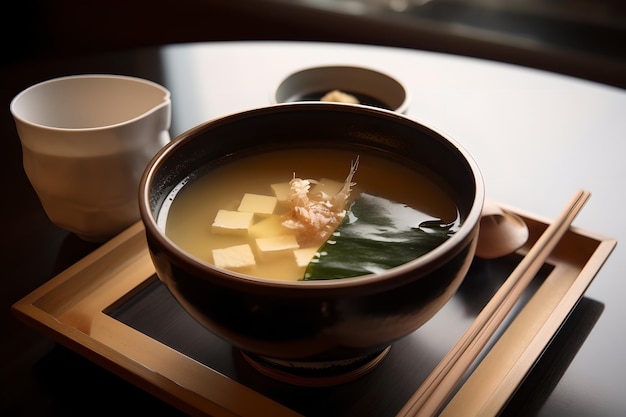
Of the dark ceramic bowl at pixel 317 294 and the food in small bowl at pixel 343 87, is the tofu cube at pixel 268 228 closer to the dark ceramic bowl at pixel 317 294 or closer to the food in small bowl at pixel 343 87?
the dark ceramic bowl at pixel 317 294

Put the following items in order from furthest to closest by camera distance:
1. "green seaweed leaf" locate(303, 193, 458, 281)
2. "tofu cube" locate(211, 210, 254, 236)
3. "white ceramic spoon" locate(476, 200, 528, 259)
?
1. "white ceramic spoon" locate(476, 200, 528, 259)
2. "tofu cube" locate(211, 210, 254, 236)
3. "green seaweed leaf" locate(303, 193, 458, 281)

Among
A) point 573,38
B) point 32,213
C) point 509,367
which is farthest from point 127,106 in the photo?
point 573,38

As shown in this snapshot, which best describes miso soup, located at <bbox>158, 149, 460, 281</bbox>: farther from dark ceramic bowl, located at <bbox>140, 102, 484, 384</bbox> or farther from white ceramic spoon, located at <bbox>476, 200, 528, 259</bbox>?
white ceramic spoon, located at <bbox>476, 200, 528, 259</bbox>

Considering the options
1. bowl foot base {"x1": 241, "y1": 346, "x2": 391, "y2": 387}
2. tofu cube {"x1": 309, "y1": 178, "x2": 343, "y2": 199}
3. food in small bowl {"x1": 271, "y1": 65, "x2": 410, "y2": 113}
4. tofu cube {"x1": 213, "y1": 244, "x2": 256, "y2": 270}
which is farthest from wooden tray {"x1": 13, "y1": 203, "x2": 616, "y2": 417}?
food in small bowl {"x1": 271, "y1": 65, "x2": 410, "y2": 113}

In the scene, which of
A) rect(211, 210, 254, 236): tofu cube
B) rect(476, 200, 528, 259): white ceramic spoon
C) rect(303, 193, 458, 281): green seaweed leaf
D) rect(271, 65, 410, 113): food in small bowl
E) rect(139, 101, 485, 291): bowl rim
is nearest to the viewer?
rect(139, 101, 485, 291): bowl rim

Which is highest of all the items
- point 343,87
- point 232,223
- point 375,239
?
point 343,87

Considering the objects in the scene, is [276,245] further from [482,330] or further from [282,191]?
[482,330]

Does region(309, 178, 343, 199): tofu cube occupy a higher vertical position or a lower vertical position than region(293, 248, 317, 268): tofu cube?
higher

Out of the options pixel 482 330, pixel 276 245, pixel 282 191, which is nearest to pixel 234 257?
pixel 276 245

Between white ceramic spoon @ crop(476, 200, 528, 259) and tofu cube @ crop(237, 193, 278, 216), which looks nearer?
tofu cube @ crop(237, 193, 278, 216)
